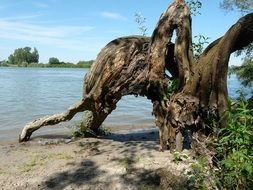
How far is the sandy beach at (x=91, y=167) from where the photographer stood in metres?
5.74

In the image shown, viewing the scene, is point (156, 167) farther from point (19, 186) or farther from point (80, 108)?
point (80, 108)

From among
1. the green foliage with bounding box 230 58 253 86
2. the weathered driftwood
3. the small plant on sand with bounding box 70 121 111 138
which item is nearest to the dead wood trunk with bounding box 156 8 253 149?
the weathered driftwood

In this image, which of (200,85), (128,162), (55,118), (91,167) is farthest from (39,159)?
(200,85)

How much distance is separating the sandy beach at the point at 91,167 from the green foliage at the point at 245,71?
9.83 m

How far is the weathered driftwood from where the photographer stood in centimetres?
592

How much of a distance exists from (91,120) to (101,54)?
71.1 inches

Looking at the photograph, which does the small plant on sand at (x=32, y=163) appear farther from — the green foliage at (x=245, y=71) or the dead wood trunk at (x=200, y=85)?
the green foliage at (x=245, y=71)

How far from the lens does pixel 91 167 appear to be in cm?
629

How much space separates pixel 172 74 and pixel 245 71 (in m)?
10.4

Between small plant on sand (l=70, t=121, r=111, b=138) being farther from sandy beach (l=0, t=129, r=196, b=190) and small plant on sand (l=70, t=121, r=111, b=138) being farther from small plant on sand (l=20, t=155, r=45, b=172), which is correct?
small plant on sand (l=20, t=155, r=45, b=172)

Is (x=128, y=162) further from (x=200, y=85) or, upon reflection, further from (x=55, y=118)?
(x=55, y=118)

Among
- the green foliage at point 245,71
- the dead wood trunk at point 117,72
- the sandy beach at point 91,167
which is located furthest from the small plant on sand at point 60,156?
the green foliage at point 245,71

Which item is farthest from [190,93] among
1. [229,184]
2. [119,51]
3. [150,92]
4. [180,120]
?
[229,184]

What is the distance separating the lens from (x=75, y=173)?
6141 millimetres
